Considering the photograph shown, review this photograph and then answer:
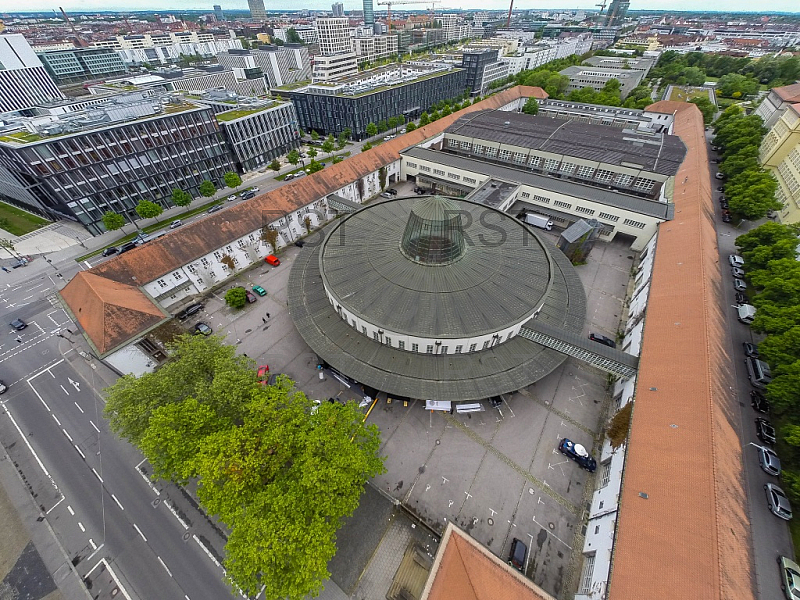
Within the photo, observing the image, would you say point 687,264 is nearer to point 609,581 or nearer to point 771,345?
point 771,345

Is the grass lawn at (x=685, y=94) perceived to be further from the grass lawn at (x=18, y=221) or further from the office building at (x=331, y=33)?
the grass lawn at (x=18, y=221)

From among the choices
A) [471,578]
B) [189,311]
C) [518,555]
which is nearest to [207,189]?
[189,311]

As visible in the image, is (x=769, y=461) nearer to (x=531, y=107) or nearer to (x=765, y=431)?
(x=765, y=431)

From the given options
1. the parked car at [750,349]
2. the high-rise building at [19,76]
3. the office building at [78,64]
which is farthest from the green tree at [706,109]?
the office building at [78,64]

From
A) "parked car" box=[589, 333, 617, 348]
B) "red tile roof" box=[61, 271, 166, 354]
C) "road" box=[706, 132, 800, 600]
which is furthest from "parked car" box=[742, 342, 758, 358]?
"red tile roof" box=[61, 271, 166, 354]

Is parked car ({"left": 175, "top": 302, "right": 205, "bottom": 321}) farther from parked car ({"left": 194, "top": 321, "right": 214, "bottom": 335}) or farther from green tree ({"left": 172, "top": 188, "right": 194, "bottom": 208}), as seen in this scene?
green tree ({"left": 172, "top": 188, "right": 194, "bottom": 208})
